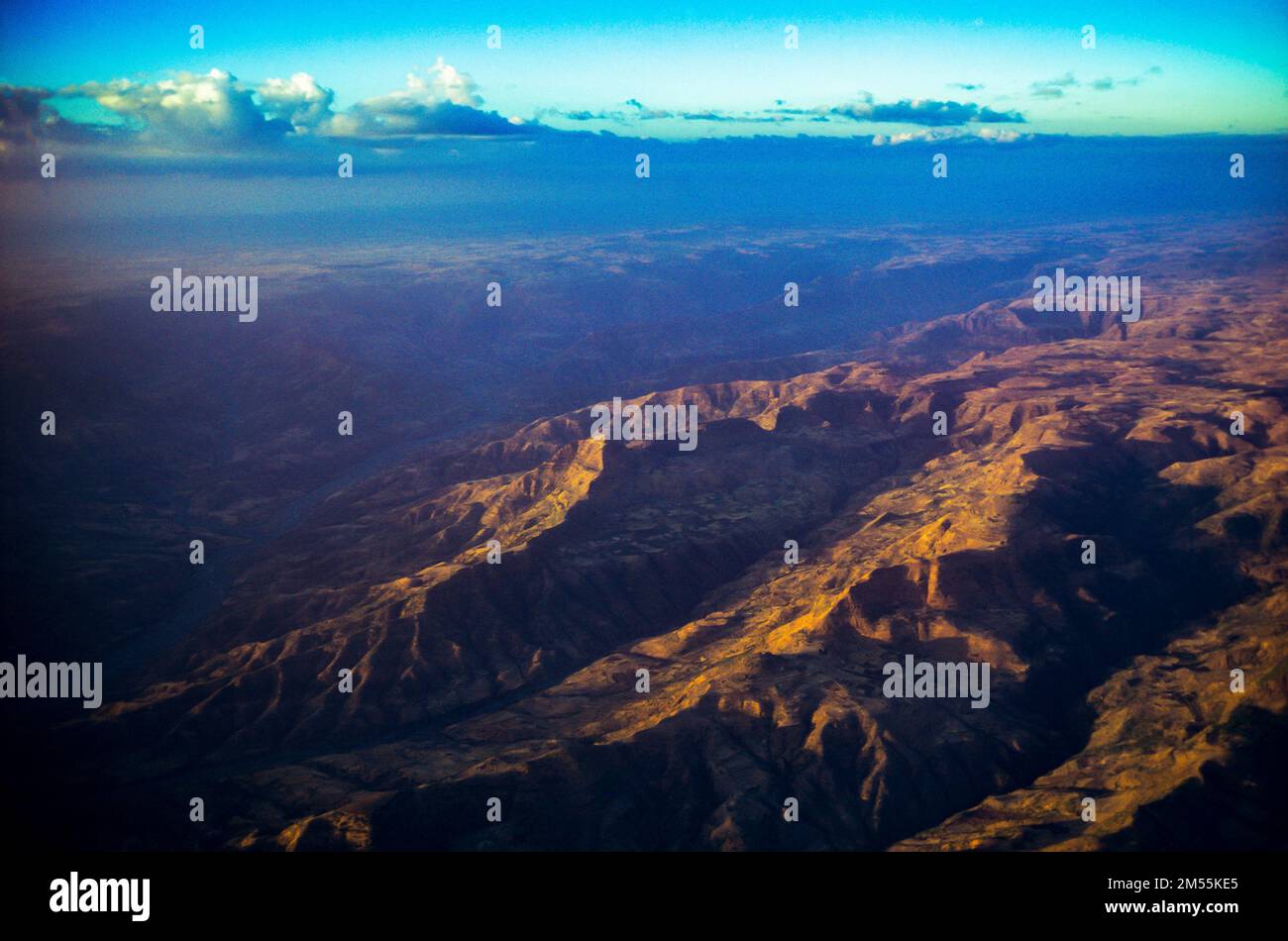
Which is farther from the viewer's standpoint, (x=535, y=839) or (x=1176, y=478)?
(x=1176, y=478)

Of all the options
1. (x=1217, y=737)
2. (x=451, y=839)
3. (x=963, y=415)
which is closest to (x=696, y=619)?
(x=451, y=839)

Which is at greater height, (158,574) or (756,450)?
(756,450)

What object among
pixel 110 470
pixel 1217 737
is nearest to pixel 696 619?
pixel 1217 737

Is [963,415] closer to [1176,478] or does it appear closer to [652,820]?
[1176,478]
